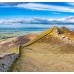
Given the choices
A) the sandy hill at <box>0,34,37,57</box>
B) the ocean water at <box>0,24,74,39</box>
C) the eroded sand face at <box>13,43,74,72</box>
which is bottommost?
the eroded sand face at <box>13,43,74,72</box>

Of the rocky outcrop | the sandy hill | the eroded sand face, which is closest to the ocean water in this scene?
the sandy hill

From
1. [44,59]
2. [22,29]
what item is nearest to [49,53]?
[44,59]

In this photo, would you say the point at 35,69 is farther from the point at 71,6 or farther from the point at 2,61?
the point at 71,6

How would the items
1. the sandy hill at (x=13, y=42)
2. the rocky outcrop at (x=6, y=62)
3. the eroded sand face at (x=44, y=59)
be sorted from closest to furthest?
the rocky outcrop at (x=6, y=62) < the eroded sand face at (x=44, y=59) < the sandy hill at (x=13, y=42)

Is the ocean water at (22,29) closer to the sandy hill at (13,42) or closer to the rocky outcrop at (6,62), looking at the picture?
the sandy hill at (13,42)

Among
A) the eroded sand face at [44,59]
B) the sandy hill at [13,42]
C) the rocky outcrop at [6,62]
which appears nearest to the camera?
the rocky outcrop at [6,62]

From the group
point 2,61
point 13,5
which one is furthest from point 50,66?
point 13,5

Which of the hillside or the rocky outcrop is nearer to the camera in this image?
the rocky outcrop

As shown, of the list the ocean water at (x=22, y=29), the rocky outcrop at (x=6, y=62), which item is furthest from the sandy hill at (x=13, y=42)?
the rocky outcrop at (x=6, y=62)

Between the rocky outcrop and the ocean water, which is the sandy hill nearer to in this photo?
the ocean water
